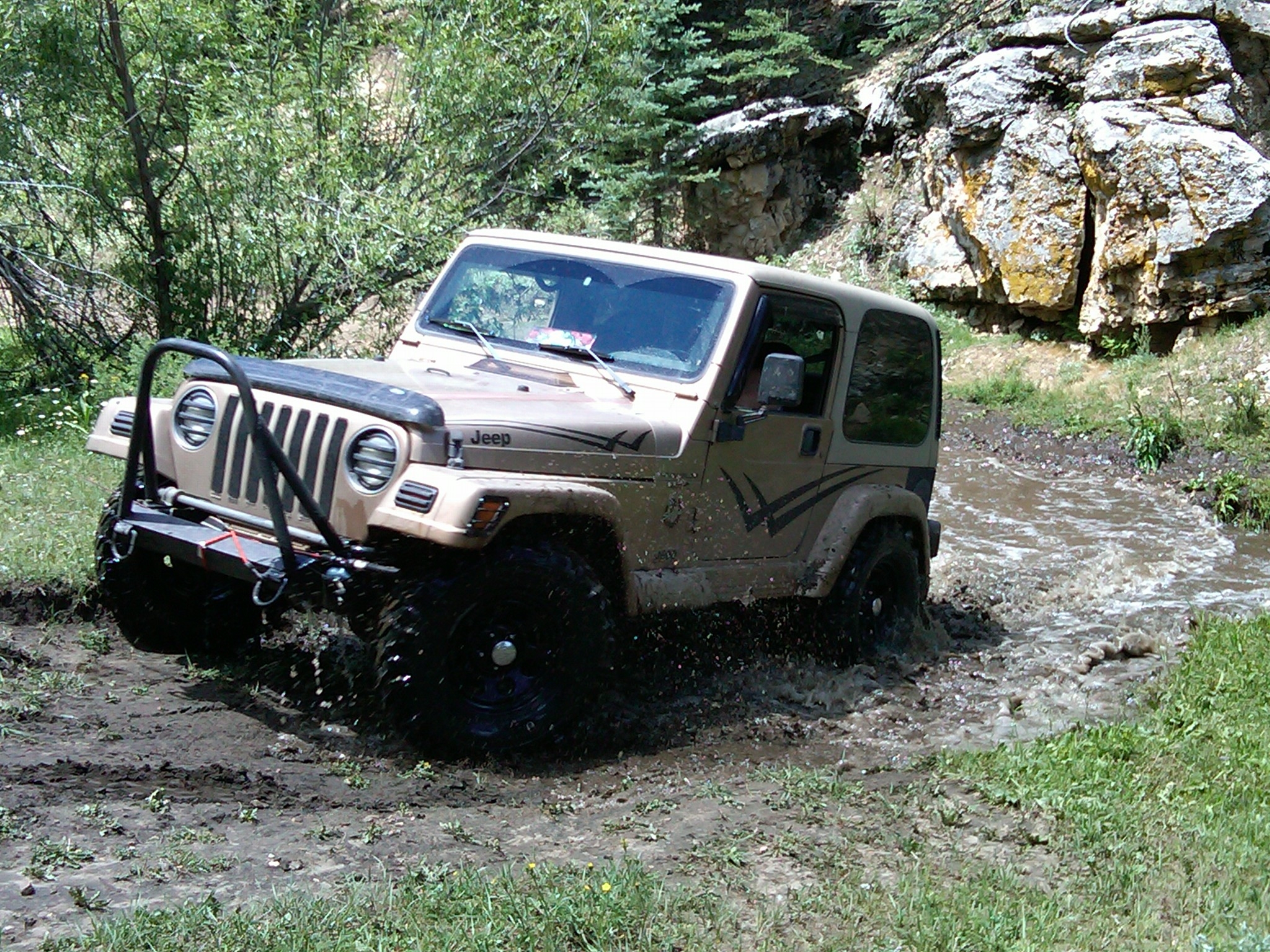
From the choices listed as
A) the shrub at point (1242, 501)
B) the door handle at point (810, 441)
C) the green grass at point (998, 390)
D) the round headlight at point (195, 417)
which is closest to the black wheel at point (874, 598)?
the door handle at point (810, 441)

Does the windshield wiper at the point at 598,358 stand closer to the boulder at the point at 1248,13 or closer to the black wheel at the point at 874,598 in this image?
the black wheel at the point at 874,598

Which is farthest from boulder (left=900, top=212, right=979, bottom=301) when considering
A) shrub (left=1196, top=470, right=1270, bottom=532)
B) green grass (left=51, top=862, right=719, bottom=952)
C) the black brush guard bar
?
green grass (left=51, top=862, right=719, bottom=952)

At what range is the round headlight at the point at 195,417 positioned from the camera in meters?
4.86

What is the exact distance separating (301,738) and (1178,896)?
9.91 feet

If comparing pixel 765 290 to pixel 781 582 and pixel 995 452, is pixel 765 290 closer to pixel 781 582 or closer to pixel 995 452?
pixel 781 582

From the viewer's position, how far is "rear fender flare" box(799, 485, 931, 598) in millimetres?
5945

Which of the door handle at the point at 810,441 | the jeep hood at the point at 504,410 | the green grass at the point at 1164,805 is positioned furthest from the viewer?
the door handle at the point at 810,441

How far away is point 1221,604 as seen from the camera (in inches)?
338

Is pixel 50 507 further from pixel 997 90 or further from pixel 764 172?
pixel 764 172

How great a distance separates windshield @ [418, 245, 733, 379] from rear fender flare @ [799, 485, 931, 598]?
4.11ft

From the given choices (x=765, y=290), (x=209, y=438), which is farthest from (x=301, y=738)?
(x=765, y=290)

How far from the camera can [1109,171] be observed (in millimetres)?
15102

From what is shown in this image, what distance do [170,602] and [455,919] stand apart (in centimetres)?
264

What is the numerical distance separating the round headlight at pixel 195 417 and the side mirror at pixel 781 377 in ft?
7.24
